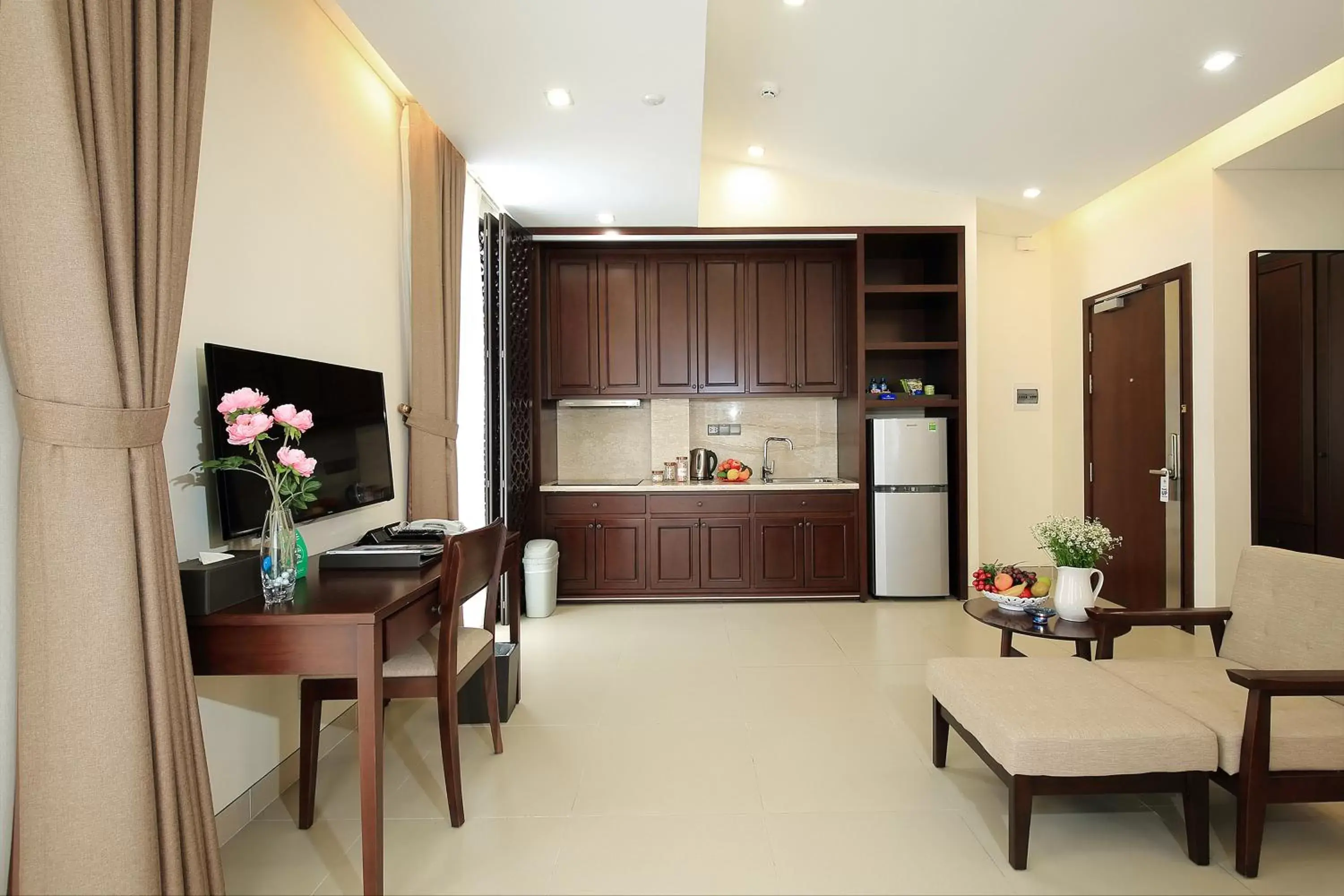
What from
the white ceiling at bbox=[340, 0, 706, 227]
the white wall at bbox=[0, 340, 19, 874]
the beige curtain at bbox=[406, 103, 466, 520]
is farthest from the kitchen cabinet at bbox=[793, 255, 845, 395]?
the white wall at bbox=[0, 340, 19, 874]

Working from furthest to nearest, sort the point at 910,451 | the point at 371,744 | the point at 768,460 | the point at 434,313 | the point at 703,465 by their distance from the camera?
the point at 768,460 → the point at 703,465 → the point at 910,451 → the point at 434,313 → the point at 371,744

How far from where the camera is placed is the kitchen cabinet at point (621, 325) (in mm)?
5367

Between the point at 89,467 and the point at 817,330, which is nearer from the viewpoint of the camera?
the point at 89,467

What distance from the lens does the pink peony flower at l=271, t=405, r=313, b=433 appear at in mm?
1972

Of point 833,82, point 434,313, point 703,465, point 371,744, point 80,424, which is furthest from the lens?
point 703,465

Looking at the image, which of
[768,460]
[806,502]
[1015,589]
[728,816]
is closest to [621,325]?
[768,460]

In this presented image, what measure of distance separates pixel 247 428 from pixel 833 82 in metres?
3.35

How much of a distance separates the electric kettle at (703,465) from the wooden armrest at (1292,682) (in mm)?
3820

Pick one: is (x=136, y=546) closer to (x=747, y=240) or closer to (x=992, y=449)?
(x=747, y=240)

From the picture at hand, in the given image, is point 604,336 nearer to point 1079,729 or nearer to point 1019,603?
Result: point 1019,603

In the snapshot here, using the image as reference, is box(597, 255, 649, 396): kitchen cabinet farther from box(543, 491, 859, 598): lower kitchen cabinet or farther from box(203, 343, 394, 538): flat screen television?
box(203, 343, 394, 538): flat screen television

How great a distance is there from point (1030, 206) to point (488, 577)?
4793mm

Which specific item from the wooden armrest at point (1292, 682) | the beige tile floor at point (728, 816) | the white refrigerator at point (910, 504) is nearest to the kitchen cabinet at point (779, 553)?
the white refrigerator at point (910, 504)

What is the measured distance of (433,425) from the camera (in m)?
3.55
